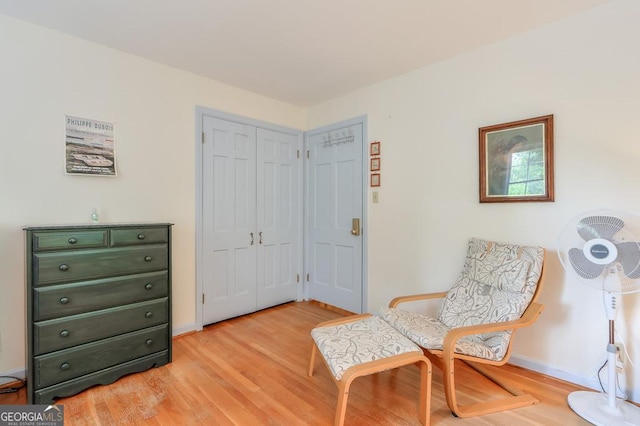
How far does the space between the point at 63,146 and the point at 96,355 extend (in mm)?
1513

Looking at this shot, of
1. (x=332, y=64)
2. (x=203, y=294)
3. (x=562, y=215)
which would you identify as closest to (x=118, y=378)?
(x=203, y=294)

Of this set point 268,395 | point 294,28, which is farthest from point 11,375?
point 294,28

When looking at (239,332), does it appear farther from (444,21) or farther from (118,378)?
(444,21)

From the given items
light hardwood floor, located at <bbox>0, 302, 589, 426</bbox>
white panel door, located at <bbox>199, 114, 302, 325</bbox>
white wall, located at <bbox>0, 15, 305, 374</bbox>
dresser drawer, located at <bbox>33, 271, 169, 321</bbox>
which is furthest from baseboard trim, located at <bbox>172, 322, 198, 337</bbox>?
dresser drawer, located at <bbox>33, 271, 169, 321</bbox>

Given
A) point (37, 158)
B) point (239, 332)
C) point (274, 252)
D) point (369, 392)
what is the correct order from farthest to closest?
point (274, 252)
point (239, 332)
point (37, 158)
point (369, 392)

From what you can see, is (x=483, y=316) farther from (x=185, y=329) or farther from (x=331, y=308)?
(x=185, y=329)

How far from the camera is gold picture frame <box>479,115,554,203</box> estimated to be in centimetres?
218

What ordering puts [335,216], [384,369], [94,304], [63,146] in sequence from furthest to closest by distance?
[335,216]
[63,146]
[94,304]
[384,369]

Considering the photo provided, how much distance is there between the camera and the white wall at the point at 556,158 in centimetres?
194

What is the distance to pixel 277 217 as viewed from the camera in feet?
12.3

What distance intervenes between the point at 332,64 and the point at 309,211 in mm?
1777

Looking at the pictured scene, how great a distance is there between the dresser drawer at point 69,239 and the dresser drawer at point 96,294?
24cm

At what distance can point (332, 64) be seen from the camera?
2.78m

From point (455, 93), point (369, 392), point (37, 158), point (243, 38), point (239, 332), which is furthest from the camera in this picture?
point (239, 332)
